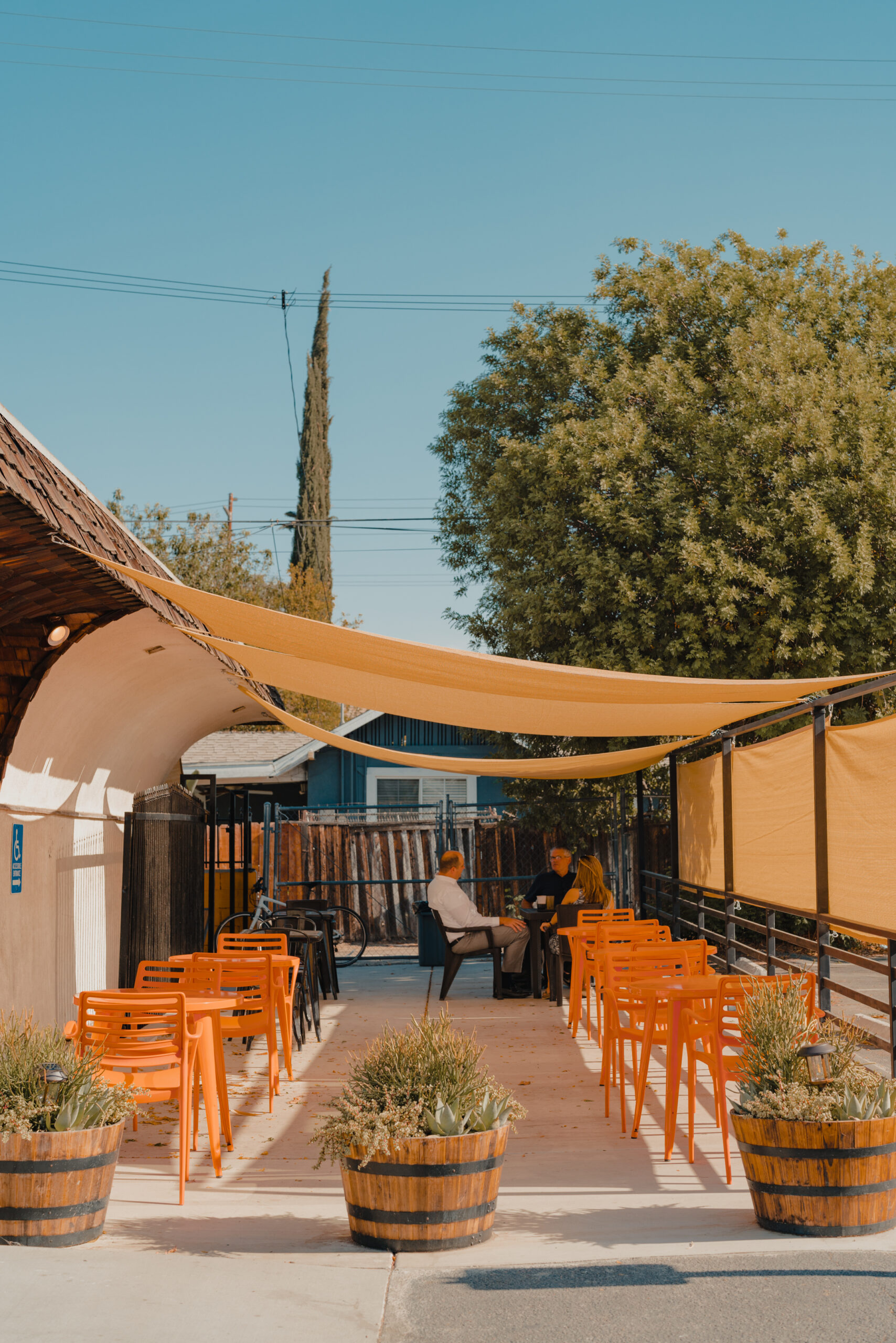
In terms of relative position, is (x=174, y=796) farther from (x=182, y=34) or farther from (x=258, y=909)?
(x=182, y=34)

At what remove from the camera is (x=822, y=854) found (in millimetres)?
5844

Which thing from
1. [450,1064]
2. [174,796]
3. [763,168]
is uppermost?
[763,168]

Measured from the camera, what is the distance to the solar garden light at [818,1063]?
3.81 metres

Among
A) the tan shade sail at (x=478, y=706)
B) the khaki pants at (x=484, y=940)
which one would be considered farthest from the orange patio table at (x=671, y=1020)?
the khaki pants at (x=484, y=940)

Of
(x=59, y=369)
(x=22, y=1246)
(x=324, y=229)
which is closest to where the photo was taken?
(x=22, y=1246)

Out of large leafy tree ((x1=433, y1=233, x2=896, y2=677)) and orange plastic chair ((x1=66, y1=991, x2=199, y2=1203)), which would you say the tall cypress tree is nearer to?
large leafy tree ((x1=433, y1=233, x2=896, y2=677))

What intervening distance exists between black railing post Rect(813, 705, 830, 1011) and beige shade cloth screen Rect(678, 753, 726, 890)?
106 inches

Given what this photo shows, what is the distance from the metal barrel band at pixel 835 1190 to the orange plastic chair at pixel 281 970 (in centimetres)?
362

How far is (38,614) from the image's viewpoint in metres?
5.91

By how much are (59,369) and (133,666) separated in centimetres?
1686

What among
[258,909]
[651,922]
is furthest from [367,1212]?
[258,909]

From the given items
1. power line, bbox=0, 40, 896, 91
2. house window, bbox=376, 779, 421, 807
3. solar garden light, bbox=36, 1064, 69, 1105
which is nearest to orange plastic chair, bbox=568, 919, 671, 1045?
solar garden light, bbox=36, 1064, 69, 1105

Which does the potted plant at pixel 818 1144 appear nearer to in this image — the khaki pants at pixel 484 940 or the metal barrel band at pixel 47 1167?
the metal barrel band at pixel 47 1167

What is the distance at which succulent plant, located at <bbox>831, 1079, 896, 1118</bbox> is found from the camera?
12.3 feet
